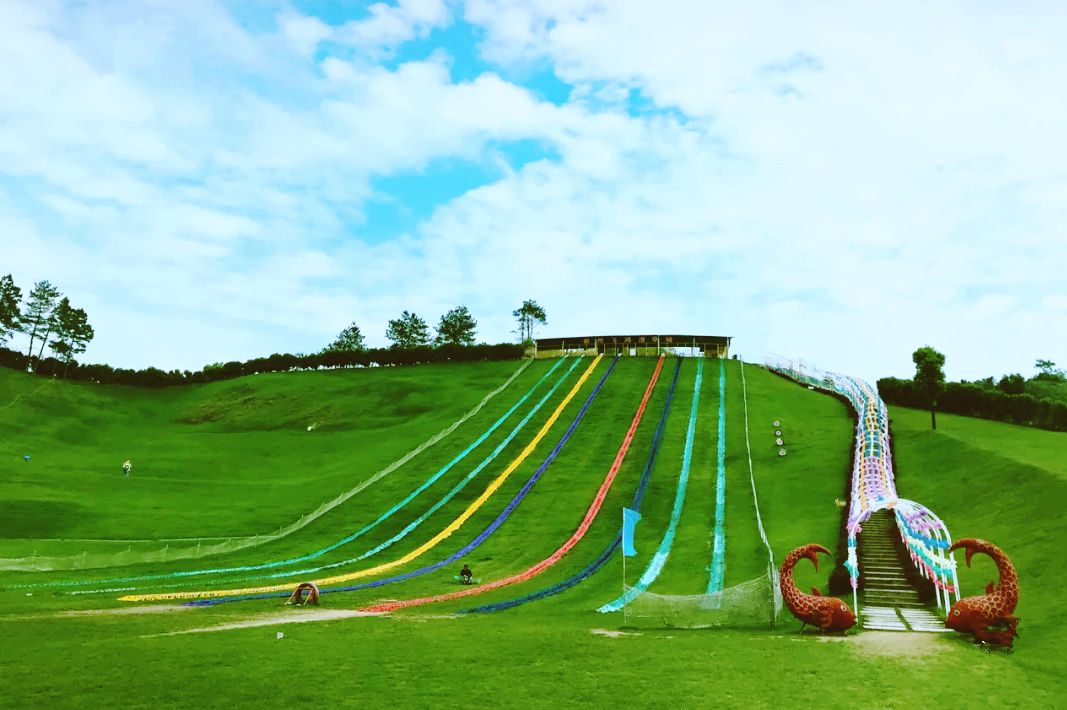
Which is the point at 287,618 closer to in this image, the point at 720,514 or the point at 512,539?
the point at 512,539

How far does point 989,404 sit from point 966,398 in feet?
6.14

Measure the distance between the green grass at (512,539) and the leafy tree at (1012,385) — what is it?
19499mm

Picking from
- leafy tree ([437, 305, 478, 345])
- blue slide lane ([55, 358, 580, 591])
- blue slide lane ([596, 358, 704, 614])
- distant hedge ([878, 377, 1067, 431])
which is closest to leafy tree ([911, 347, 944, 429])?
distant hedge ([878, 377, 1067, 431])

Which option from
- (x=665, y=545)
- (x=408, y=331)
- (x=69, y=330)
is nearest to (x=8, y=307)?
(x=69, y=330)

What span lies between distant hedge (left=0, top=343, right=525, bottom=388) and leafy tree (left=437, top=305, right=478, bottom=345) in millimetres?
20395

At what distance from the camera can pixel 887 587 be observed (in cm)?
2550

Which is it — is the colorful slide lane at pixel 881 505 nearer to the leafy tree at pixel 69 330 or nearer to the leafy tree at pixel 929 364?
the leafy tree at pixel 929 364

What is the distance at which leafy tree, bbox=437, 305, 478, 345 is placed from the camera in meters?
124

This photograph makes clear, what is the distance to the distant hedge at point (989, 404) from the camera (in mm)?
53000

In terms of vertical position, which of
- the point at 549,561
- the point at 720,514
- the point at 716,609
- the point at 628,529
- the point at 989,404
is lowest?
the point at 716,609

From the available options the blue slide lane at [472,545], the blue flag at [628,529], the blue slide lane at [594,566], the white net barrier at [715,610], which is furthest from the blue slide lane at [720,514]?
the blue slide lane at [472,545]

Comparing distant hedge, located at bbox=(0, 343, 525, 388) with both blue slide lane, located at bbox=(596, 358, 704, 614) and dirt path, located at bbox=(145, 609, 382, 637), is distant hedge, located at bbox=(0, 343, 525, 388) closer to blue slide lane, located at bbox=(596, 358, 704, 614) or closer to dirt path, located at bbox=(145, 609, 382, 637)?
blue slide lane, located at bbox=(596, 358, 704, 614)

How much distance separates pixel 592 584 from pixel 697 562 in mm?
5068

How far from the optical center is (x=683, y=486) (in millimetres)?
44625
